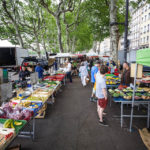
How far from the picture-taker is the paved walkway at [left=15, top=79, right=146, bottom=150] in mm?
2900

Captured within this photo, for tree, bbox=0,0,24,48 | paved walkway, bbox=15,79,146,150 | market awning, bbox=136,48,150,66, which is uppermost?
tree, bbox=0,0,24,48

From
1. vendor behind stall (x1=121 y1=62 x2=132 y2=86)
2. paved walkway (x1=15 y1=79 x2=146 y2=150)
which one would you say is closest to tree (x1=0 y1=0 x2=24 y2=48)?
paved walkway (x1=15 y1=79 x2=146 y2=150)

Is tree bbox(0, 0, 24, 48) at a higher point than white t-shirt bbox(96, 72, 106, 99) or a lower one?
higher

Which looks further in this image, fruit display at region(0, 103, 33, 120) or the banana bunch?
fruit display at region(0, 103, 33, 120)

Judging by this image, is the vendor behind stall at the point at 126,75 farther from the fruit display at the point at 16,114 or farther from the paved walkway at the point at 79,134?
the fruit display at the point at 16,114

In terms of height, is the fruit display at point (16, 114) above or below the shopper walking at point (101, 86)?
below

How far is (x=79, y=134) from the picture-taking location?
3332 mm

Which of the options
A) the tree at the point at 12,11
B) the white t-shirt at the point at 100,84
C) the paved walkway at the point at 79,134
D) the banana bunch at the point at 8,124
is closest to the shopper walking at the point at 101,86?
the white t-shirt at the point at 100,84

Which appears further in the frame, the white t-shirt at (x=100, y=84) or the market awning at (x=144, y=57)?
the white t-shirt at (x=100, y=84)

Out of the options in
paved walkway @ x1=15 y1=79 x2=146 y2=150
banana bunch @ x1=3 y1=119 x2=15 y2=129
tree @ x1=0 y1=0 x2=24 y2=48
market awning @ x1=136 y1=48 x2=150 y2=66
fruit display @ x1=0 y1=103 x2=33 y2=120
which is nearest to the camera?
banana bunch @ x1=3 y1=119 x2=15 y2=129

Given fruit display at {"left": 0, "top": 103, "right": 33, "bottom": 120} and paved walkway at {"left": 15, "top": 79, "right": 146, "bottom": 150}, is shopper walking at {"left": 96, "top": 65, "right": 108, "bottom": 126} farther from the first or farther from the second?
fruit display at {"left": 0, "top": 103, "right": 33, "bottom": 120}

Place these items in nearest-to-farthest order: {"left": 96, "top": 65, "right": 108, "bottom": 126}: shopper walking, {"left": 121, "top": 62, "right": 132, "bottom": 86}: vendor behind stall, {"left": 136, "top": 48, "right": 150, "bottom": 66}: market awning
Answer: {"left": 136, "top": 48, "right": 150, "bottom": 66}: market awning → {"left": 96, "top": 65, "right": 108, "bottom": 126}: shopper walking → {"left": 121, "top": 62, "right": 132, "bottom": 86}: vendor behind stall

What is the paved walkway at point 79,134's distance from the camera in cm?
290

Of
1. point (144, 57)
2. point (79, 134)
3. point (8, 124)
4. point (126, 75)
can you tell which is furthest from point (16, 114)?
point (126, 75)
